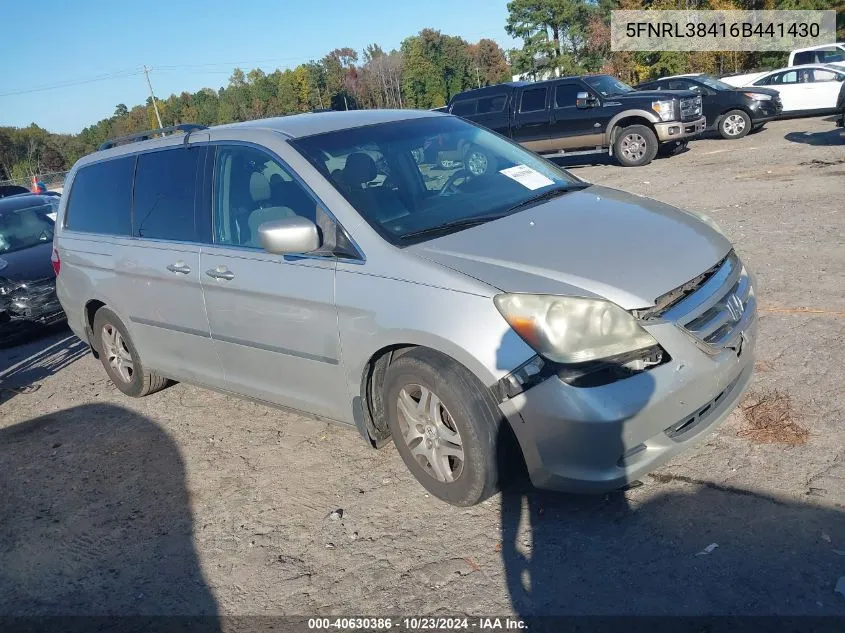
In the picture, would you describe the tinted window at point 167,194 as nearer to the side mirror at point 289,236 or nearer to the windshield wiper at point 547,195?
the side mirror at point 289,236

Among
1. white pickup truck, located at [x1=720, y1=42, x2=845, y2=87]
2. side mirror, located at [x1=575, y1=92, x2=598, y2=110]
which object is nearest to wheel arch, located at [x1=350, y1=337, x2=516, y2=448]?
side mirror, located at [x1=575, y1=92, x2=598, y2=110]

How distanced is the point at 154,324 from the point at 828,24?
34907mm

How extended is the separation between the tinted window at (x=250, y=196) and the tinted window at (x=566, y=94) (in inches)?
476

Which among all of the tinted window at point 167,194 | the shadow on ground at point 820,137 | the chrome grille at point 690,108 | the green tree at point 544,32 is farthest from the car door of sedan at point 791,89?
the green tree at point 544,32

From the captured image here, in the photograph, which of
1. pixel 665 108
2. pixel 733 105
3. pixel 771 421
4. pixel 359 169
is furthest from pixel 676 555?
pixel 733 105

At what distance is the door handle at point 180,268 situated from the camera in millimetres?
4508

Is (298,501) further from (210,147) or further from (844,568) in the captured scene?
(844,568)

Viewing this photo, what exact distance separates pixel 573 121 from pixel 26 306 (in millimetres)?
11038

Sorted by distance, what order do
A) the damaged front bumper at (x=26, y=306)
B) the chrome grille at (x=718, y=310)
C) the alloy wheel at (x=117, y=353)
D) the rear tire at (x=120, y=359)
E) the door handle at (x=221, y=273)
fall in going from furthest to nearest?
1. the damaged front bumper at (x=26, y=306)
2. the alloy wheel at (x=117, y=353)
3. the rear tire at (x=120, y=359)
4. the door handle at (x=221, y=273)
5. the chrome grille at (x=718, y=310)

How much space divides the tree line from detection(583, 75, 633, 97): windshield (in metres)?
20.6

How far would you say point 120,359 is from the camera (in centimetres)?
572

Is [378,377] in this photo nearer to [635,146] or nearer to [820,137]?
[635,146]

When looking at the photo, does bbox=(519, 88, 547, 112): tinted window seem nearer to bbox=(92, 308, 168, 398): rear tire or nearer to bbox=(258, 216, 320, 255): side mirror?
bbox=(92, 308, 168, 398): rear tire

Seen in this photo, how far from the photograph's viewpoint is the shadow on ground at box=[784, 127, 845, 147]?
44.3ft
